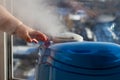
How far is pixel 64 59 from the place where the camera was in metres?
0.59

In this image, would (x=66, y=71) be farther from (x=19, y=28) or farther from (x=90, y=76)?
(x=19, y=28)

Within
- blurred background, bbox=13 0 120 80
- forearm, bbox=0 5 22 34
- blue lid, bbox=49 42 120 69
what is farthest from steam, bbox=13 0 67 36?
blue lid, bbox=49 42 120 69

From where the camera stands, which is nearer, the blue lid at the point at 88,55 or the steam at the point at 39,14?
the blue lid at the point at 88,55

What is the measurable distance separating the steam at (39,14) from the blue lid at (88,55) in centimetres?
51

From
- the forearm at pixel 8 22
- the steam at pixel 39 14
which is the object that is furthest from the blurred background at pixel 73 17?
the forearm at pixel 8 22

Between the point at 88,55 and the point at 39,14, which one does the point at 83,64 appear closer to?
the point at 88,55

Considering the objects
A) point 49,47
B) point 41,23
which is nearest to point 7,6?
point 41,23

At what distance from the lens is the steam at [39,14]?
1.16m

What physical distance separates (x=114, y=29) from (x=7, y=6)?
1.61 ft

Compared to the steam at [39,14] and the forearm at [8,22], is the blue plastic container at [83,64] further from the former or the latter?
the steam at [39,14]

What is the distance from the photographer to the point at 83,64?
576 millimetres

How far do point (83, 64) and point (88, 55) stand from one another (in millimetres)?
23

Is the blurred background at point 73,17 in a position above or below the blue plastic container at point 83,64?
above

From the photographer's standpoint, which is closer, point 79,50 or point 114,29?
point 79,50
